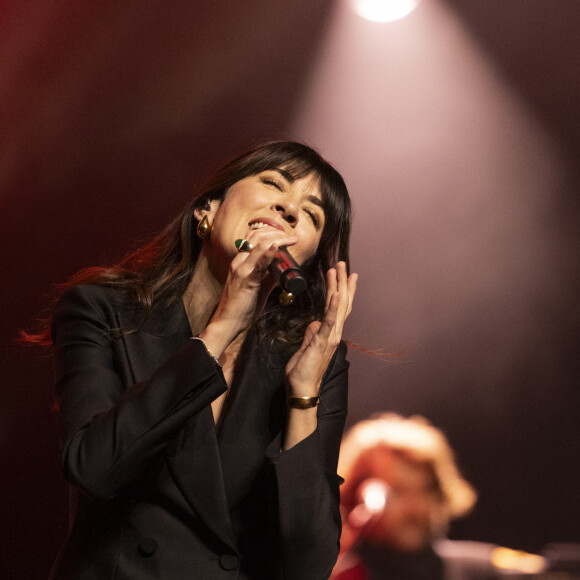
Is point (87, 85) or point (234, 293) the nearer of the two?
point (234, 293)

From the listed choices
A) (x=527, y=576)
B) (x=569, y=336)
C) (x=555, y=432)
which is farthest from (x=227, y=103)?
(x=527, y=576)

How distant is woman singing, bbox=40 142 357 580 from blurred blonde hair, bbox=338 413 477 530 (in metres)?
0.99

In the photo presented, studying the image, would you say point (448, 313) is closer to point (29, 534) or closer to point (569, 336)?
point (569, 336)

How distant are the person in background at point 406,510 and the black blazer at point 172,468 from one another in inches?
43.5

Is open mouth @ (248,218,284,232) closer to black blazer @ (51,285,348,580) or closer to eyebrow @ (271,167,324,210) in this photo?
eyebrow @ (271,167,324,210)

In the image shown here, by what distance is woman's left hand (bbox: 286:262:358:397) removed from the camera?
4.54ft

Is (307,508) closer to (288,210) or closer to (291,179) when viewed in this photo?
(288,210)

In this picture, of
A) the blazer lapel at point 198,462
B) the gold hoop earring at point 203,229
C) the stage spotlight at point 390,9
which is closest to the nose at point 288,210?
the gold hoop earring at point 203,229

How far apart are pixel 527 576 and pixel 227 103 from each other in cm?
210

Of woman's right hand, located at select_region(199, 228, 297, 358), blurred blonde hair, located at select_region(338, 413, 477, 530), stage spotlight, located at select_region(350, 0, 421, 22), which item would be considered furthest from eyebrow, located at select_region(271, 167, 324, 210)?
stage spotlight, located at select_region(350, 0, 421, 22)

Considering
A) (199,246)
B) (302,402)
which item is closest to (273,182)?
(199,246)

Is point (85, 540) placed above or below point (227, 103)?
below

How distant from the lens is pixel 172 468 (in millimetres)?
1241

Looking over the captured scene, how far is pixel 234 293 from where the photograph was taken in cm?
126
